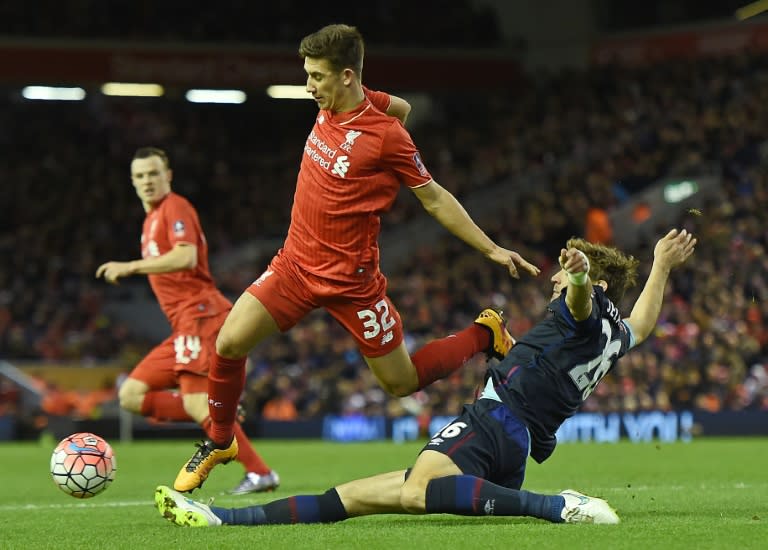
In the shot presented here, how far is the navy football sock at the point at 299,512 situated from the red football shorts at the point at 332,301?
3.49ft

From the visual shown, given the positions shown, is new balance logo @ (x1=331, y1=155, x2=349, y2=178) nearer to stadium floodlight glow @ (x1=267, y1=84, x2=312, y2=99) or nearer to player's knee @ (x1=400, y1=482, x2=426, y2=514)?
player's knee @ (x1=400, y1=482, x2=426, y2=514)

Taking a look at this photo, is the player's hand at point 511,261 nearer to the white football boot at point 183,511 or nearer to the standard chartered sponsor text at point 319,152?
the standard chartered sponsor text at point 319,152

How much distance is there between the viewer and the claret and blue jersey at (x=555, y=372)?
20.6 feet

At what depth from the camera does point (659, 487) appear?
31.2 feet

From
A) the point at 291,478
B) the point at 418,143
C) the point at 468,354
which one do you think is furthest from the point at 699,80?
the point at 468,354

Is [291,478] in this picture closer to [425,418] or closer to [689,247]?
[689,247]

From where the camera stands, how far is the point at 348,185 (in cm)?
704

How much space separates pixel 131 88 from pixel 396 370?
2350cm

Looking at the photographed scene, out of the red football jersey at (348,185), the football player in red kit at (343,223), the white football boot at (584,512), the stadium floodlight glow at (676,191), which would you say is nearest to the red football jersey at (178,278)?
the football player in red kit at (343,223)

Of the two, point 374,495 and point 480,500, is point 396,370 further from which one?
point 480,500

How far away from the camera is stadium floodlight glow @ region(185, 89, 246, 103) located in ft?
99.1

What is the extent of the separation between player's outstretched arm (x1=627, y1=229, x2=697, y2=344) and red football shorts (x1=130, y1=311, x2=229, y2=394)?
12.3 feet

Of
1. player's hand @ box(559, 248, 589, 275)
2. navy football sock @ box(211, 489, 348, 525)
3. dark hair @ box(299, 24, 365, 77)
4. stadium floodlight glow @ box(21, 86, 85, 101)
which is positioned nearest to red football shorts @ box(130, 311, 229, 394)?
navy football sock @ box(211, 489, 348, 525)

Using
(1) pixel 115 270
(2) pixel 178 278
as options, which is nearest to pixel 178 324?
(2) pixel 178 278
